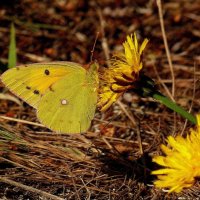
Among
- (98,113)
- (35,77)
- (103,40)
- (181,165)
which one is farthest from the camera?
(103,40)

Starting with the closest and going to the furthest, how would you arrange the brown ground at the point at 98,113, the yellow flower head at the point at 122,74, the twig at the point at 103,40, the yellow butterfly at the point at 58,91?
the yellow flower head at the point at 122,74 < the brown ground at the point at 98,113 < the yellow butterfly at the point at 58,91 < the twig at the point at 103,40

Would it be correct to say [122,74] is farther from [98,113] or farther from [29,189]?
[98,113]

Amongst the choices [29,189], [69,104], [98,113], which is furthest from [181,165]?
[98,113]

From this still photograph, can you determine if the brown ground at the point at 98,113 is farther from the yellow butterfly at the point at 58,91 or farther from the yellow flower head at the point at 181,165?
the yellow flower head at the point at 181,165

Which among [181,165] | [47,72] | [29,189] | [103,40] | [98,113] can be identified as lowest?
[29,189]

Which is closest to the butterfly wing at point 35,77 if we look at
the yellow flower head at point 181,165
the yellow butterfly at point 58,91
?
the yellow butterfly at point 58,91

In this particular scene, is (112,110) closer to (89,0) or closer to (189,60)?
(189,60)

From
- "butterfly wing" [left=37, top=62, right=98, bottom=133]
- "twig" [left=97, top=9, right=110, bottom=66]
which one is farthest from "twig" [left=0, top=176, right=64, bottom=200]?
"twig" [left=97, top=9, right=110, bottom=66]
